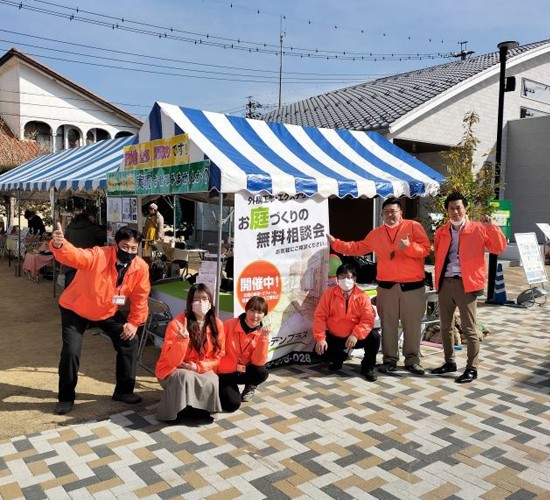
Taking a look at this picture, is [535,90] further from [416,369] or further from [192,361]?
[192,361]

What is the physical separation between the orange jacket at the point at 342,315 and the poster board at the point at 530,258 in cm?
484

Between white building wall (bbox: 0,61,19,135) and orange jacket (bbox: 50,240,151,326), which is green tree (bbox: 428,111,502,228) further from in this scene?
white building wall (bbox: 0,61,19,135)

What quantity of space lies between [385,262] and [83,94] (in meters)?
24.5

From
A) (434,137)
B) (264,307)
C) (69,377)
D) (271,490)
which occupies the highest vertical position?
(434,137)

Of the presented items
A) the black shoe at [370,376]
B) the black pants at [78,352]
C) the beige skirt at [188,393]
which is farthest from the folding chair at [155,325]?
the black shoe at [370,376]

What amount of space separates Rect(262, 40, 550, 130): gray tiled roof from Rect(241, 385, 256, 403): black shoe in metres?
9.22

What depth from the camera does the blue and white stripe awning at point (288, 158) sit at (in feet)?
15.2

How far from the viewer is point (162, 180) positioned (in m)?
5.29

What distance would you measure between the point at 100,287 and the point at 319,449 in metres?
2.05

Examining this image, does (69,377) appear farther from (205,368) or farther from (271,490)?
(271,490)

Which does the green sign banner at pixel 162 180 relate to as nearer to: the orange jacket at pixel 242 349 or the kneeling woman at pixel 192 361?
the kneeling woman at pixel 192 361

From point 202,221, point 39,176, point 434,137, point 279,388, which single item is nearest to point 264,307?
point 279,388

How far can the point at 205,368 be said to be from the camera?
12.5 feet

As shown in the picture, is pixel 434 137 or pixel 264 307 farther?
pixel 434 137
